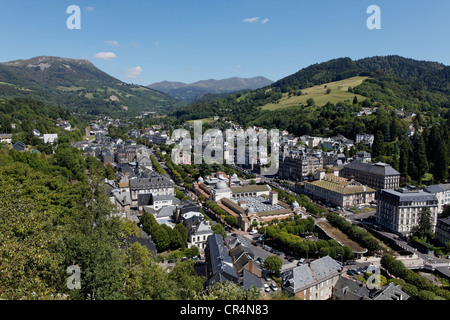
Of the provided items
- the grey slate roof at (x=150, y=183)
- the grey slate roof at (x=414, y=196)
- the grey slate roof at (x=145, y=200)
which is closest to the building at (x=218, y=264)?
the grey slate roof at (x=145, y=200)

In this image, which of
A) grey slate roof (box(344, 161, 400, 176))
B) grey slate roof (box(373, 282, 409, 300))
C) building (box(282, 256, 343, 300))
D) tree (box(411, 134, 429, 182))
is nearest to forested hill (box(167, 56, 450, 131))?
grey slate roof (box(344, 161, 400, 176))

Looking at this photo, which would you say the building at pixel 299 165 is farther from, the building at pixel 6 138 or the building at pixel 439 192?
the building at pixel 6 138

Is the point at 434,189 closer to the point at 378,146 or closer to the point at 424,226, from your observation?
the point at 424,226

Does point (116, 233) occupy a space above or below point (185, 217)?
above

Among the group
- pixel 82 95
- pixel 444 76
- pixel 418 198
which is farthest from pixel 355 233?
pixel 82 95
